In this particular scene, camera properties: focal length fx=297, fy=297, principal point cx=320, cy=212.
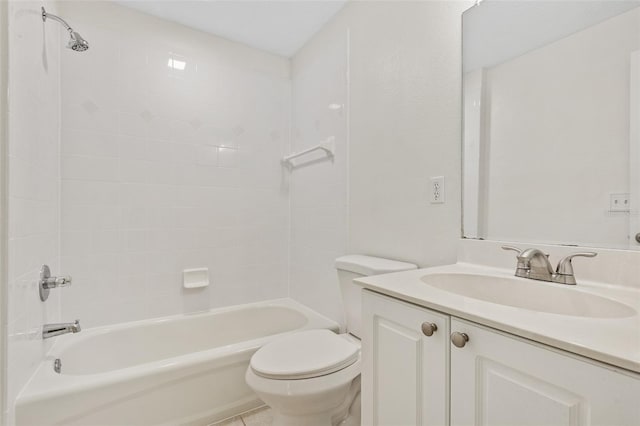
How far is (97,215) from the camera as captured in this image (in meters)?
1.78

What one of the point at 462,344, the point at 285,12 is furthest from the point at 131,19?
the point at 462,344

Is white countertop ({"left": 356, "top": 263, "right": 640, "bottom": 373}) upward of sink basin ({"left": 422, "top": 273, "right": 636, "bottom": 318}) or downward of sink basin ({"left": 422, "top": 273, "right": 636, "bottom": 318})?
upward

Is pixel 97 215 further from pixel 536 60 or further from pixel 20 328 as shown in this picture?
pixel 536 60

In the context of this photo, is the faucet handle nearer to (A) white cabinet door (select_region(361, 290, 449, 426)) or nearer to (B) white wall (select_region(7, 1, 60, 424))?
(A) white cabinet door (select_region(361, 290, 449, 426))

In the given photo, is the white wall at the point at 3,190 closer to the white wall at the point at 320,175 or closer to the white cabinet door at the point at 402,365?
the white cabinet door at the point at 402,365

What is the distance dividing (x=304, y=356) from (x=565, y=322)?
103 centimetres

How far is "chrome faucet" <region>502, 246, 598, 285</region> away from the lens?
0.83 m

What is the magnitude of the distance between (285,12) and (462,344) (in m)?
2.05

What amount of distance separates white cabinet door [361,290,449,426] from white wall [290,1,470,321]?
53 centimetres

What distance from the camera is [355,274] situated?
1.46 m

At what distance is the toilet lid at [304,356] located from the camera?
3.92 feet

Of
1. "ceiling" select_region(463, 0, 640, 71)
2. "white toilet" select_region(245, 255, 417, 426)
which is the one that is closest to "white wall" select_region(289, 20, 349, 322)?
"white toilet" select_region(245, 255, 417, 426)

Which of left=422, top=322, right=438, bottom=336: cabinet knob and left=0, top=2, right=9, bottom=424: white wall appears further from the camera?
left=0, top=2, right=9, bottom=424: white wall

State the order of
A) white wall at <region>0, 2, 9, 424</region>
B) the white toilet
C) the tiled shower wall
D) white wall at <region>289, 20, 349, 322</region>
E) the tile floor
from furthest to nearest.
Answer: white wall at <region>289, 20, 349, 322</region> < the tiled shower wall < the tile floor < the white toilet < white wall at <region>0, 2, 9, 424</region>
